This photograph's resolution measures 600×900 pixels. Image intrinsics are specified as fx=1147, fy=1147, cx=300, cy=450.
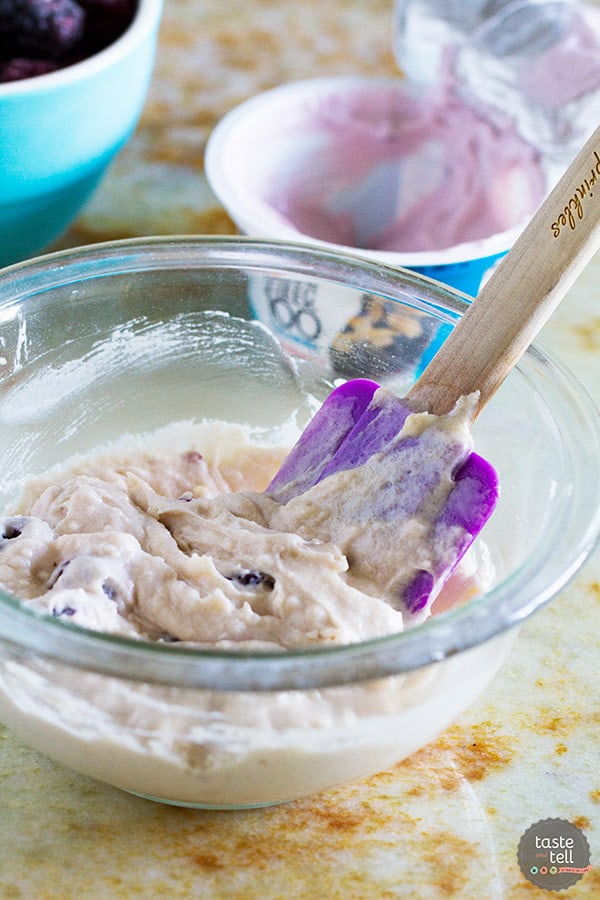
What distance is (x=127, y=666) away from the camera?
70 centimetres

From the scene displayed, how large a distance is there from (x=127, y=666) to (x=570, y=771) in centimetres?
44

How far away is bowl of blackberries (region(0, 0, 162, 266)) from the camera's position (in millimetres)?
1249

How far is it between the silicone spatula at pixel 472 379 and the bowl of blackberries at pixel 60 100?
0.52 metres

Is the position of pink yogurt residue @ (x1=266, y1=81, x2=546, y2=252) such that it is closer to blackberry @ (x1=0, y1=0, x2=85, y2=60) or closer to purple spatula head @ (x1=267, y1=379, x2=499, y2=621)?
blackberry @ (x1=0, y1=0, x2=85, y2=60)

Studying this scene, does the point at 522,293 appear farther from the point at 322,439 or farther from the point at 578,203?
the point at 322,439

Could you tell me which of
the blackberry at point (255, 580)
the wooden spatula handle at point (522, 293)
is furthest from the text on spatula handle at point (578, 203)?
the blackberry at point (255, 580)

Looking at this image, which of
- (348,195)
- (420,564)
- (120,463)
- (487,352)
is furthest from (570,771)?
(348,195)

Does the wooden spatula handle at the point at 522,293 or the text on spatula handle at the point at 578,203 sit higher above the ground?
the text on spatula handle at the point at 578,203

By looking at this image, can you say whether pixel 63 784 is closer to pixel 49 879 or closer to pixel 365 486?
pixel 49 879

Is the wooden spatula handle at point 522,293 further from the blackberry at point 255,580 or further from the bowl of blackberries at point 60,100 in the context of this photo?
the bowl of blackberries at point 60,100

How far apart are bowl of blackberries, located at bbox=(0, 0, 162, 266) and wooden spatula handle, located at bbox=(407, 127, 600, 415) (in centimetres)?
56

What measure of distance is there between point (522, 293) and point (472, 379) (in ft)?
0.26

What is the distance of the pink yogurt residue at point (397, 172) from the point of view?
4.88ft

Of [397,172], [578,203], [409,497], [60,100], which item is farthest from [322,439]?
[397,172]
